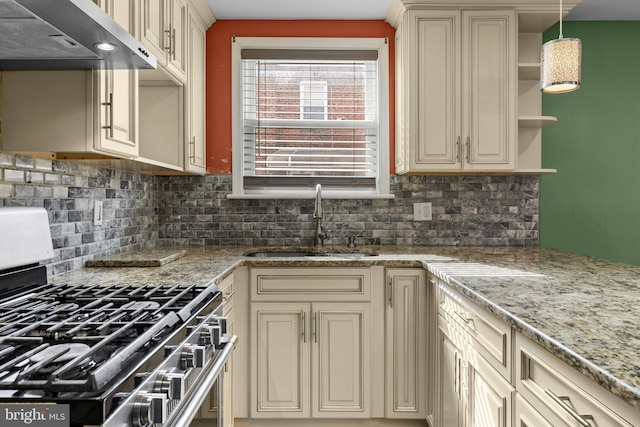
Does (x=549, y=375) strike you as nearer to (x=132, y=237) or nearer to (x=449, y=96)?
(x=449, y=96)

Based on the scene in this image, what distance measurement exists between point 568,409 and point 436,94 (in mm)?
2109

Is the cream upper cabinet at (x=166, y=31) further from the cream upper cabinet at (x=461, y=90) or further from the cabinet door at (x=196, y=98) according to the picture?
the cream upper cabinet at (x=461, y=90)

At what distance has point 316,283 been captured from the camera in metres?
2.46

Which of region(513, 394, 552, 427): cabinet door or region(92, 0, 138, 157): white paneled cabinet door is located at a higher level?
region(92, 0, 138, 157): white paneled cabinet door

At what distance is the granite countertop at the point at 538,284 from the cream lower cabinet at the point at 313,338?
0.30 feet

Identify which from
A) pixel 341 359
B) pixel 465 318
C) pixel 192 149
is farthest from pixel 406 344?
pixel 192 149

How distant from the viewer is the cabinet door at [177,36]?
2.36 metres

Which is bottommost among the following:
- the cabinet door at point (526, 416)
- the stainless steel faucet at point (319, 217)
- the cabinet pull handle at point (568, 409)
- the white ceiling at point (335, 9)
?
the cabinet door at point (526, 416)

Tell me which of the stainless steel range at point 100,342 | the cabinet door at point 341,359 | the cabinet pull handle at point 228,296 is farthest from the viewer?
the cabinet door at point 341,359

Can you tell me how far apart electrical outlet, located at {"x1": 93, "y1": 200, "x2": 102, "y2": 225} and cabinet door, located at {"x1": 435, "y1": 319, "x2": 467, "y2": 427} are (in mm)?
1614

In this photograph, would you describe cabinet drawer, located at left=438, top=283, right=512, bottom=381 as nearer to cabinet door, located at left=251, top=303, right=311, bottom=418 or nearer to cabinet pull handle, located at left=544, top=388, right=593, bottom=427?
cabinet pull handle, located at left=544, top=388, right=593, bottom=427

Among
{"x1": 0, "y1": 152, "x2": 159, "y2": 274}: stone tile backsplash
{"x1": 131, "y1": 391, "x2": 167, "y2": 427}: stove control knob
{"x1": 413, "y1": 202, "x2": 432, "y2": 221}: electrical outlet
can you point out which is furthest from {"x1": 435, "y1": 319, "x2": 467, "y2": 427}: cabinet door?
{"x1": 0, "y1": 152, "x2": 159, "y2": 274}: stone tile backsplash

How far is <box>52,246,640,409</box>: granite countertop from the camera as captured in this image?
3.14 ft

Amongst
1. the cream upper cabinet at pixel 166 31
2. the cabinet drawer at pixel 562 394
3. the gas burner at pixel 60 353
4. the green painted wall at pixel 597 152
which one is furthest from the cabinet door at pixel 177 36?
the green painted wall at pixel 597 152
